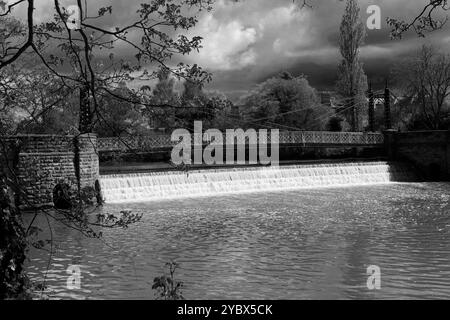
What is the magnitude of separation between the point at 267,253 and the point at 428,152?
2476 cm

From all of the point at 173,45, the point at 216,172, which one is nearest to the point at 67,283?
the point at 173,45

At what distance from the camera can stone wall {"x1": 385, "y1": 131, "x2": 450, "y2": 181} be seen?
31.4 m

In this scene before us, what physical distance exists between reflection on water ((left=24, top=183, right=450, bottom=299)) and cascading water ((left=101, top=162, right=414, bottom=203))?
279 cm

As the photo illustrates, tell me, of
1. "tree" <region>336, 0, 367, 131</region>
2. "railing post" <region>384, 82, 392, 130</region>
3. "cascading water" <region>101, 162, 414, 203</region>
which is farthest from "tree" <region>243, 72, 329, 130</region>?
"cascading water" <region>101, 162, 414, 203</region>

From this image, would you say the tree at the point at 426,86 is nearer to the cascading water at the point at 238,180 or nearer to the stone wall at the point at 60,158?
→ the cascading water at the point at 238,180

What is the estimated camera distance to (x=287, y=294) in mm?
7184

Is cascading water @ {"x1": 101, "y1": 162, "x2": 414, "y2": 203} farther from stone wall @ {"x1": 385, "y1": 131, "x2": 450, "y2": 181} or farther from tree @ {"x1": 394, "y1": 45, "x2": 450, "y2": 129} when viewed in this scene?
tree @ {"x1": 394, "y1": 45, "x2": 450, "y2": 129}

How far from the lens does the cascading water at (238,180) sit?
1973 centimetres

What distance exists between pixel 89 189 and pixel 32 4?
1.33 metres

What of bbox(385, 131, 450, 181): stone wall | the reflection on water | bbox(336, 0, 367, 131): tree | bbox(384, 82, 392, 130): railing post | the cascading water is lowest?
the reflection on water

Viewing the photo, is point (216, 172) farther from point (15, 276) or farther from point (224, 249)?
point (15, 276)

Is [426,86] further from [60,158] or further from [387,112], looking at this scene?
[60,158]

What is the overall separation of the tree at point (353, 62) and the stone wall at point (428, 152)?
15.0m

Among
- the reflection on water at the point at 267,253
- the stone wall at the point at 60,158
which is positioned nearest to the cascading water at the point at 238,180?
the stone wall at the point at 60,158
